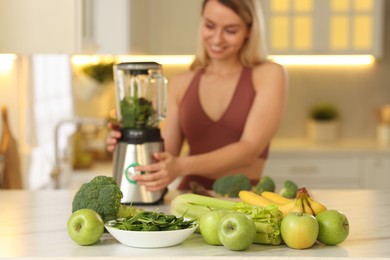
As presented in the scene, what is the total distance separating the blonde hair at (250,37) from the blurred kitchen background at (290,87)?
90 centimetres

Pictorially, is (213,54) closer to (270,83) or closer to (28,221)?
(270,83)

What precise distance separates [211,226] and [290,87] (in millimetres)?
3664

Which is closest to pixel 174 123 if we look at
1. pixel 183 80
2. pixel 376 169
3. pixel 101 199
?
pixel 183 80

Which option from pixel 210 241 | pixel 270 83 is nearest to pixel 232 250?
pixel 210 241

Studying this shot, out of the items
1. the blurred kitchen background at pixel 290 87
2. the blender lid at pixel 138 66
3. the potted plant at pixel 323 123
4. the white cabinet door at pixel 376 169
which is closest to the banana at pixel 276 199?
the blender lid at pixel 138 66

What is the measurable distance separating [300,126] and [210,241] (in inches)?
143

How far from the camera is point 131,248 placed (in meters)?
2.03

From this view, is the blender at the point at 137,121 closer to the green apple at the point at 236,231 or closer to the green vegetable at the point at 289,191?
the green vegetable at the point at 289,191

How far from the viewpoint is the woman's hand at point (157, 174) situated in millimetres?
2680

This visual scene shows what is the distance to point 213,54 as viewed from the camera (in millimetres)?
3264

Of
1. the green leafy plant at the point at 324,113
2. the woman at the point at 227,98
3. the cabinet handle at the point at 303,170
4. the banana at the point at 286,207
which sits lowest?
the cabinet handle at the point at 303,170

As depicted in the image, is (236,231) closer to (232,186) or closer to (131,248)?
(131,248)

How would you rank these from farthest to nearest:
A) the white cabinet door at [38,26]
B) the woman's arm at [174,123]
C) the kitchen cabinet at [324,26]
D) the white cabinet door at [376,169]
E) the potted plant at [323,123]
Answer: the potted plant at [323,123] < the kitchen cabinet at [324,26] < the white cabinet door at [376,169] < the woman's arm at [174,123] < the white cabinet door at [38,26]

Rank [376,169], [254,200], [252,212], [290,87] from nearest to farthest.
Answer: [252,212] → [254,200] → [376,169] → [290,87]
